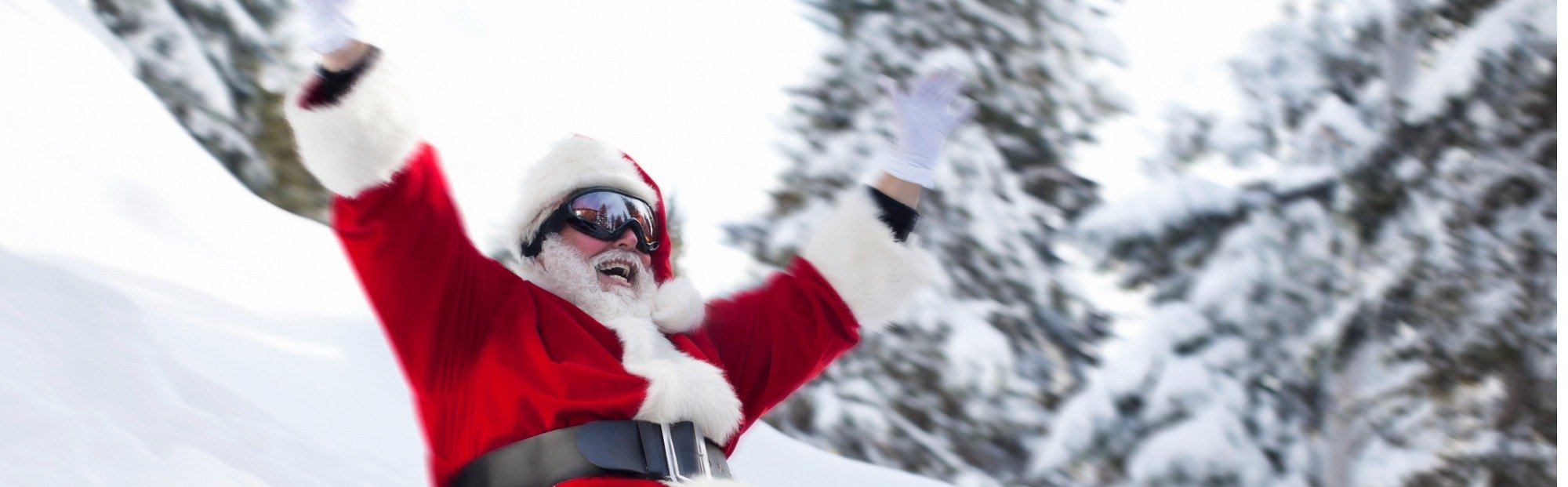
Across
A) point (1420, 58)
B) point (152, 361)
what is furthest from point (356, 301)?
point (1420, 58)

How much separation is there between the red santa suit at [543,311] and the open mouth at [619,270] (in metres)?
0.06

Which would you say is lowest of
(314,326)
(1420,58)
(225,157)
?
(225,157)

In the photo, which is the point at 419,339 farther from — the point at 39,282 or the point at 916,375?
the point at 916,375

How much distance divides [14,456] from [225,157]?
3482 mm

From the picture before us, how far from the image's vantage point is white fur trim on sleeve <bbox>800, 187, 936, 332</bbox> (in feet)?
7.20

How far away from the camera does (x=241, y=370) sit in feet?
9.17

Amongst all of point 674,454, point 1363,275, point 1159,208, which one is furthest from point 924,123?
point 1363,275

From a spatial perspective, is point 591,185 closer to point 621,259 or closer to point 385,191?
point 621,259

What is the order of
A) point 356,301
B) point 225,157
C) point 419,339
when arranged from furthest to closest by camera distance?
1. point 225,157
2. point 356,301
3. point 419,339

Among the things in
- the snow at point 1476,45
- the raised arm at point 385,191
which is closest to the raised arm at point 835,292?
the raised arm at point 385,191

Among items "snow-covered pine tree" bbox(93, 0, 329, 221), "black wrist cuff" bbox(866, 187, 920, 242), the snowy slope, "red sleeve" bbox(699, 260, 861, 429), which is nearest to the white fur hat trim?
"red sleeve" bbox(699, 260, 861, 429)

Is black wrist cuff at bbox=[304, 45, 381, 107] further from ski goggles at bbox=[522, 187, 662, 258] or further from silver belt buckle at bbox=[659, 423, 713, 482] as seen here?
silver belt buckle at bbox=[659, 423, 713, 482]

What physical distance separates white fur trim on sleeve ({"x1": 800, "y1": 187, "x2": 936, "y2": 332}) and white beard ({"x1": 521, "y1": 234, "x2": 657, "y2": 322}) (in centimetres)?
34

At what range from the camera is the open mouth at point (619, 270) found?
2037mm
